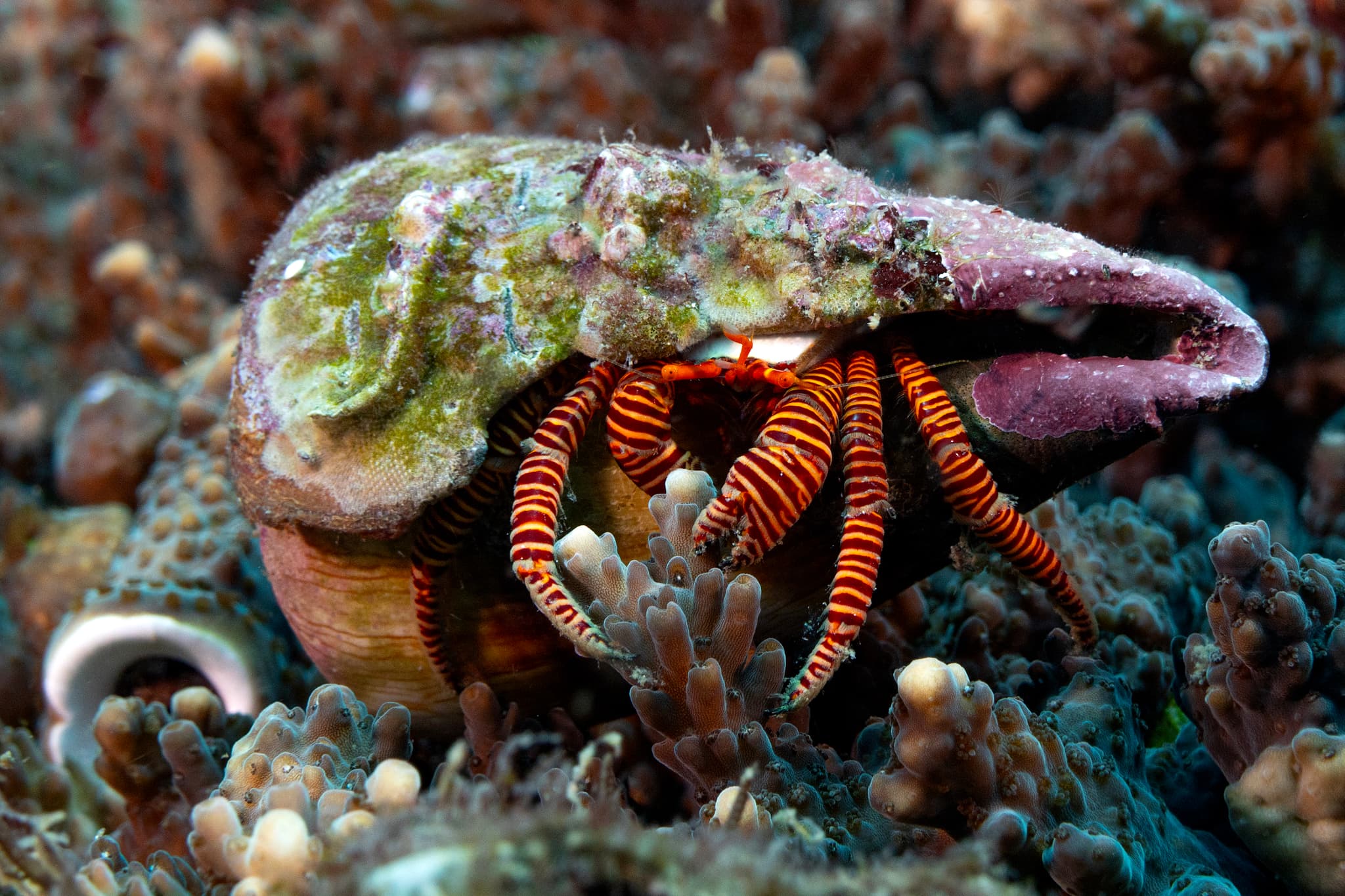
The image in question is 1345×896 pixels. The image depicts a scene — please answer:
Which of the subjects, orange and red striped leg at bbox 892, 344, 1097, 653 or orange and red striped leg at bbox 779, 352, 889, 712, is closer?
orange and red striped leg at bbox 779, 352, 889, 712

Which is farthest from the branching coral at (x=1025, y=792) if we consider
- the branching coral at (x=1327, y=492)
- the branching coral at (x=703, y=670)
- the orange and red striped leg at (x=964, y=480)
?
the branching coral at (x=1327, y=492)

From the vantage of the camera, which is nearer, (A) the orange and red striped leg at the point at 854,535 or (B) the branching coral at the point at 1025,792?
(B) the branching coral at the point at 1025,792

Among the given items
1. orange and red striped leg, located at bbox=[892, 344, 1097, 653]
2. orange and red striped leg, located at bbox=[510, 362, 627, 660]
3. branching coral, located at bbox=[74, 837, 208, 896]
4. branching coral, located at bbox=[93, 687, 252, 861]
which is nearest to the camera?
branching coral, located at bbox=[74, 837, 208, 896]

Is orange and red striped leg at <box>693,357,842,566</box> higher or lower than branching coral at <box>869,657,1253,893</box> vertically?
higher

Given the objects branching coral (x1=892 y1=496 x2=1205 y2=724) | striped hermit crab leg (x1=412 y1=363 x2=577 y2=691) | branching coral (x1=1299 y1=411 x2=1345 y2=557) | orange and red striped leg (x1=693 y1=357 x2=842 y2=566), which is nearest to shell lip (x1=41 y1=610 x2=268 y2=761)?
striped hermit crab leg (x1=412 y1=363 x2=577 y2=691)

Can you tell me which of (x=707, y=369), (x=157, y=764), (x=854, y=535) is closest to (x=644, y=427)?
(x=707, y=369)

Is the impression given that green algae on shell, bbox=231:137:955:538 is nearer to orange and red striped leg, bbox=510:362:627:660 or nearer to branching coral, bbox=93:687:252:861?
orange and red striped leg, bbox=510:362:627:660

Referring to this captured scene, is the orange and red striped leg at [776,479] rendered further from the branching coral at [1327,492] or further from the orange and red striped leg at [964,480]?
the branching coral at [1327,492]

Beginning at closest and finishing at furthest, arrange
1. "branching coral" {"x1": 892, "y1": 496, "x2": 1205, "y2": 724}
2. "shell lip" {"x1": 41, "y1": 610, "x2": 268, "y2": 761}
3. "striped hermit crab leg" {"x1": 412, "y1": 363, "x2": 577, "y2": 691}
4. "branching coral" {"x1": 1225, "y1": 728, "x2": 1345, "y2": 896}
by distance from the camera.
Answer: "branching coral" {"x1": 1225, "y1": 728, "x2": 1345, "y2": 896}, "striped hermit crab leg" {"x1": 412, "y1": 363, "x2": 577, "y2": 691}, "branching coral" {"x1": 892, "y1": 496, "x2": 1205, "y2": 724}, "shell lip" {"x1": 41, "y1": 610, "x2": 268, "y2": 761}
